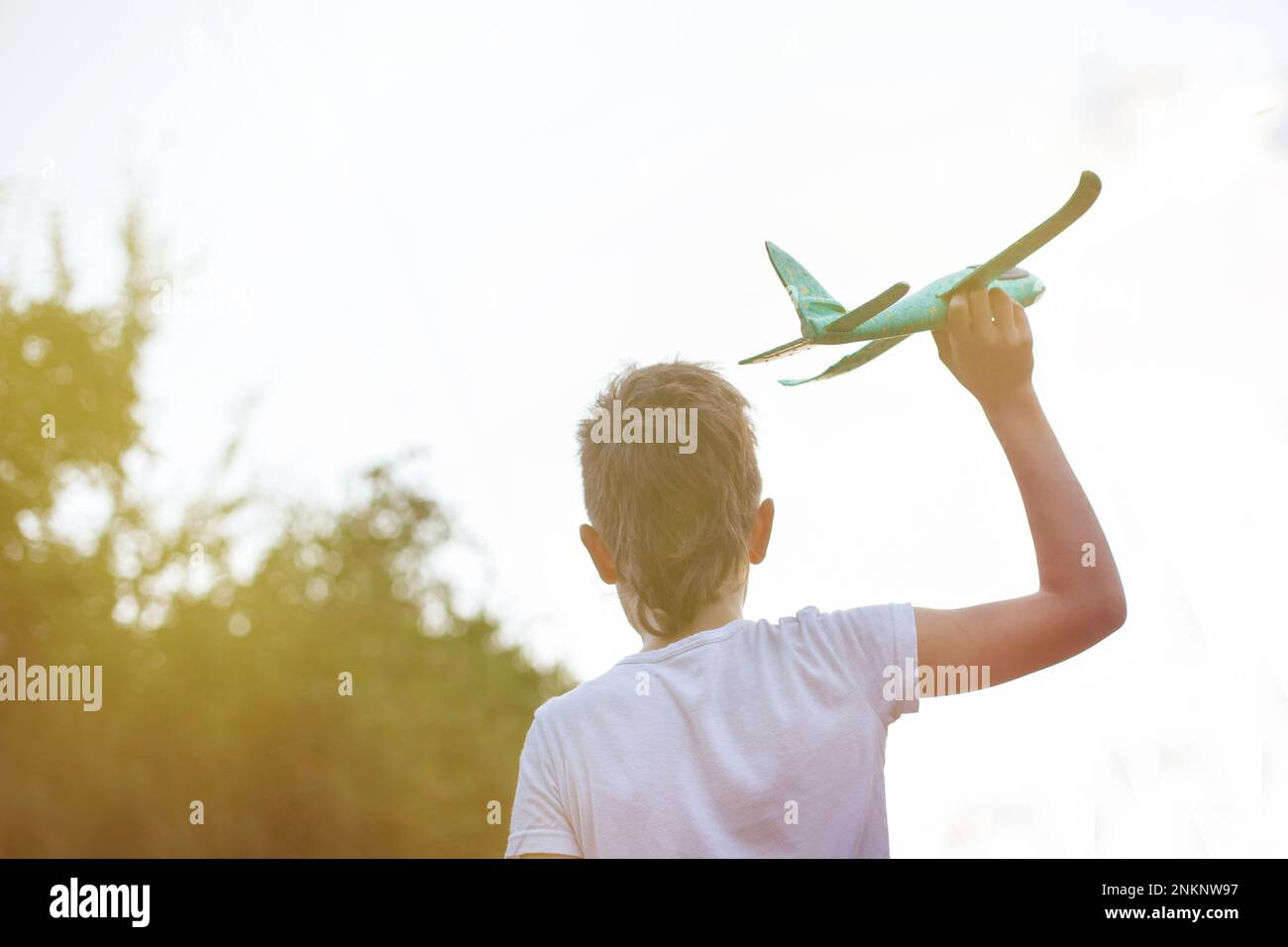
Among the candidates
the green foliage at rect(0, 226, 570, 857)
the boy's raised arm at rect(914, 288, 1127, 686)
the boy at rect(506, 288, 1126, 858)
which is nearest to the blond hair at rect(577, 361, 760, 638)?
the boy at rect(506, 288, 1126, 858)

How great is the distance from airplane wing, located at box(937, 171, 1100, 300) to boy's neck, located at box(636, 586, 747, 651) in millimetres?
656

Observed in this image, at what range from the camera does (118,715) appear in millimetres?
17000

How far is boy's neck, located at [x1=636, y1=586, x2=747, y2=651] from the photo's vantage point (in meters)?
1.87

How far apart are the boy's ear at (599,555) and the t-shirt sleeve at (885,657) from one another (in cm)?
44

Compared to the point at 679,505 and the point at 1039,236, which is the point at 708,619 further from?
the point at 1039,236

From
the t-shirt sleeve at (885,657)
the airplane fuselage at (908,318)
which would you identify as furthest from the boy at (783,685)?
the airplane fuselage at (908,318)

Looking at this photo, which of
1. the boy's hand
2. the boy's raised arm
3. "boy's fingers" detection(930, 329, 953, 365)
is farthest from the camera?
"boy's fingers" detection(930, 329, 953, 365)

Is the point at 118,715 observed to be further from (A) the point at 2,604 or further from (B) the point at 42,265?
(B) the point at 42,265

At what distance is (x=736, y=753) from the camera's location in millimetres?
1659

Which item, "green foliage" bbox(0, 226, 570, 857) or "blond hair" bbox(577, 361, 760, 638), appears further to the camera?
"green foliage" bbox(0, 226, 570, 857)

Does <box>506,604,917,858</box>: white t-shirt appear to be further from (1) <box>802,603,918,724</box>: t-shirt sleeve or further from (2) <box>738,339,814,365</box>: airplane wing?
(2) <box>738,339,814,365</box>: airplane wing
